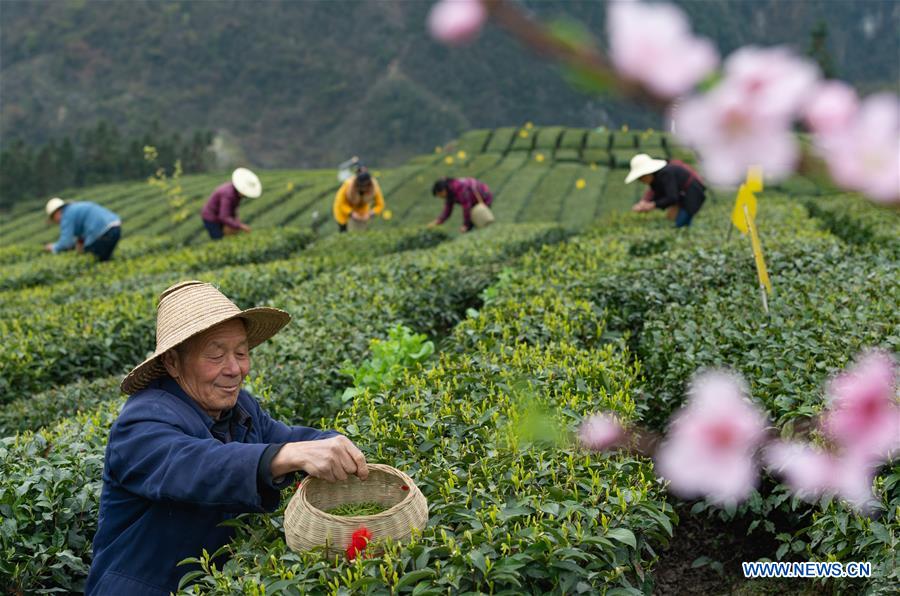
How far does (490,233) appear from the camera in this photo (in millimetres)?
11344

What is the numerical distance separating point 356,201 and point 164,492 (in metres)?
10.7

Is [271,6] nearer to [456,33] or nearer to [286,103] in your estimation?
[286,103]

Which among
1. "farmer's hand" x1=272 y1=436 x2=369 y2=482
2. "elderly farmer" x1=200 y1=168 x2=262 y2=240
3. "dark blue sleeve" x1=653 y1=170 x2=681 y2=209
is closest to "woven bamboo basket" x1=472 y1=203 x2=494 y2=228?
"elderly farmer" x1=200 y1=168 x2=262 y2=240

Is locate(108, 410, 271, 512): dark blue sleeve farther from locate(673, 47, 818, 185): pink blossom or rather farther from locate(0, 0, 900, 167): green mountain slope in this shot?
locate(0, 0, 900, 167): green mountain slope

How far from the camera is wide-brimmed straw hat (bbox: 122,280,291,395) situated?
2729 mm

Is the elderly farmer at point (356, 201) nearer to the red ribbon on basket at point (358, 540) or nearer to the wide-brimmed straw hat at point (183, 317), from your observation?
the wide-brimmed straw hat at point (183, 317)

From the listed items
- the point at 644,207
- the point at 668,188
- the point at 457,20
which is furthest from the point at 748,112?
the point at 644,207

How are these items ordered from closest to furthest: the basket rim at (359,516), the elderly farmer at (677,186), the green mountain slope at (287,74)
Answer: the basket rim at (359,516)
the elderly farmer at (677,186)
the green mountain slope at (287,74)

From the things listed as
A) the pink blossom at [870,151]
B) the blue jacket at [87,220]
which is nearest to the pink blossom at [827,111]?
the pink blossom at [870,151]

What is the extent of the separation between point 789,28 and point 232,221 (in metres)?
51.3

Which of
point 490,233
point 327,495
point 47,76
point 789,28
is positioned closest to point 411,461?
point 327,495

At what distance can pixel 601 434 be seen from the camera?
3.17 meters

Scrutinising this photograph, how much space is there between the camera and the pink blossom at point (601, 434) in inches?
124

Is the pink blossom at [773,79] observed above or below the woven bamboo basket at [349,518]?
above
